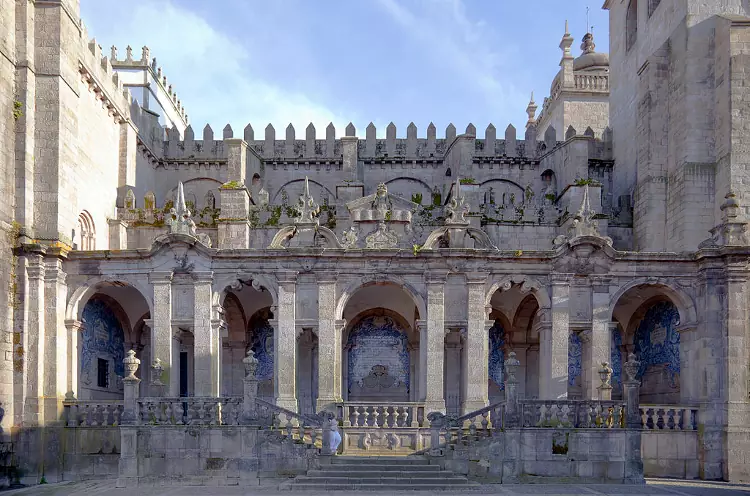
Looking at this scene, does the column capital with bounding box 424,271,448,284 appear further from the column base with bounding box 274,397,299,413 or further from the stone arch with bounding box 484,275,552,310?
the column base with bounding box 274,397,299,413

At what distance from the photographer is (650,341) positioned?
2464 cm

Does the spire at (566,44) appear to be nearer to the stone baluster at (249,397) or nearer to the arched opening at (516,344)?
the arched opening at (516,344)

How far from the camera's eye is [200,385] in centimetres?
2164

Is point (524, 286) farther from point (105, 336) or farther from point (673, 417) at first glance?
point (105, 336)

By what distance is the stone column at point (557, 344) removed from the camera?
21672 millimetres

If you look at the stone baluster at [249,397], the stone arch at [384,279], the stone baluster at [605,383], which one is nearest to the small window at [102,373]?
the stone baluster at [249,397]

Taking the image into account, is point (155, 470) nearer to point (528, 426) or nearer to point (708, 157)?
point (528, 426)

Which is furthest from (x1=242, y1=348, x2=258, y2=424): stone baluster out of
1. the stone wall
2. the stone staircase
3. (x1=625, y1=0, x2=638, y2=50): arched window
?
(x1=625, y1=0, x2=638, y2=50): arched window

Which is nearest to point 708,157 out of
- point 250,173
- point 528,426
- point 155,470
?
point 528,426

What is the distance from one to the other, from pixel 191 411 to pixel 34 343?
498 cm

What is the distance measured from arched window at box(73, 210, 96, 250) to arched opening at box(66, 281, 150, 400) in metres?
1.46

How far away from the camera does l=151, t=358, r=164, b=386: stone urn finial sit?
69.2 feet

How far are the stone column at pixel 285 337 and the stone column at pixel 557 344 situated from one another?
6.85 metres

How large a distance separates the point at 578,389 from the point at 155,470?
43.0ft
